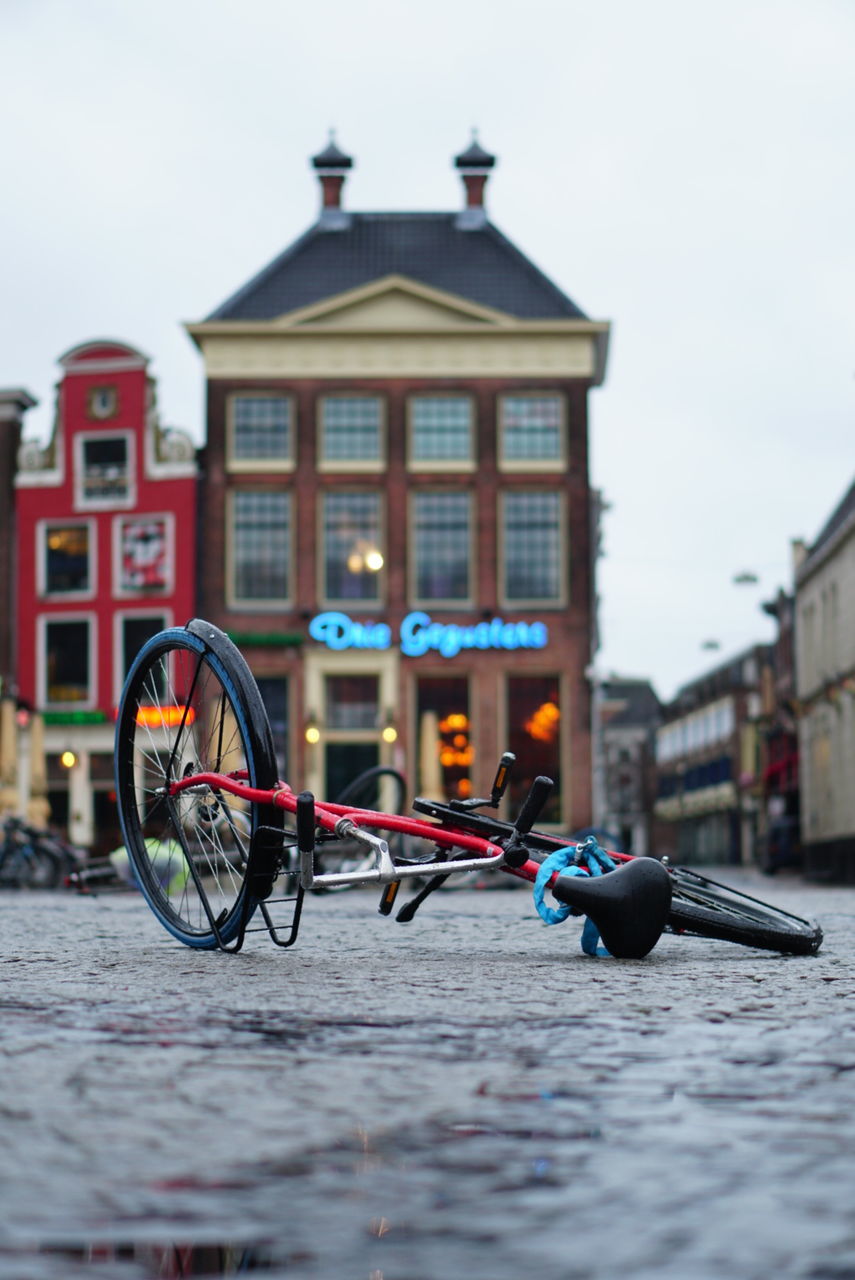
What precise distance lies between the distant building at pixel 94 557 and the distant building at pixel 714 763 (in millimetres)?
32476

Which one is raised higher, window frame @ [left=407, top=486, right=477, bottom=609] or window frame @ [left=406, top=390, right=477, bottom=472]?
window frame @ [left=406, top=390, right=477, bottom=472]

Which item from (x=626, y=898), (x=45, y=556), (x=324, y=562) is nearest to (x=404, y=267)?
(x=324, y=562)

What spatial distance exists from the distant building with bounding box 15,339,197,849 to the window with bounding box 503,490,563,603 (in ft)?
21.7

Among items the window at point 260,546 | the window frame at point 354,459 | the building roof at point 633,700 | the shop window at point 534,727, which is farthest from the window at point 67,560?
the building roof at point 633,700

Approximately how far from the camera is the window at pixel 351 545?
1369 inches

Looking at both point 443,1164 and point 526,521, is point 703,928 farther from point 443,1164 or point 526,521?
point 526,521

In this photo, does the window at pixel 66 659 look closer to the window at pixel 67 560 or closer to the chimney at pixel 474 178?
the window at pixel 67 560

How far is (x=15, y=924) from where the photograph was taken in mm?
9266

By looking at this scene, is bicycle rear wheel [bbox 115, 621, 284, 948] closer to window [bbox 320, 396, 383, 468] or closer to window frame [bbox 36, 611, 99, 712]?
window [bbox 320, 396, 383, 468]

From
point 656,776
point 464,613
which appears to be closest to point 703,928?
point 464,613

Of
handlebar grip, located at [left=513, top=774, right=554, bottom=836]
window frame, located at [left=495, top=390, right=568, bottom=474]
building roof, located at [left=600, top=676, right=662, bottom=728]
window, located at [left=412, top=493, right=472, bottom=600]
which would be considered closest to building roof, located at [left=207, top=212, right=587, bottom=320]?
window frame, located at [left=495, top=390, right=568, bottom=474]

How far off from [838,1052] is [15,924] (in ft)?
21.4

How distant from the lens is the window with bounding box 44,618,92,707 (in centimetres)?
3550

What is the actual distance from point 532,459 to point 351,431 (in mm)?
3829
